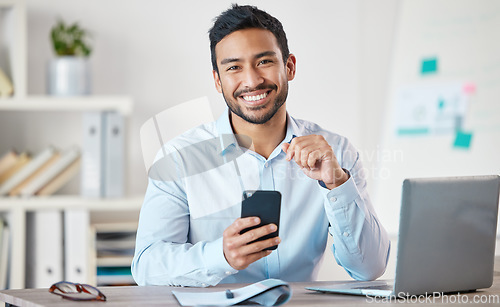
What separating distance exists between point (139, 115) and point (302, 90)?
0.81 meters

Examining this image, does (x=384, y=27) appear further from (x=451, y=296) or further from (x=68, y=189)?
(x=451, y=296)

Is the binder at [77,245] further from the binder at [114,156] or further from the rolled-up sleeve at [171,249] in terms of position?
the rolled-up sleeve at [171,249]

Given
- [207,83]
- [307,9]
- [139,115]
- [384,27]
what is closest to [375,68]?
[384,27]

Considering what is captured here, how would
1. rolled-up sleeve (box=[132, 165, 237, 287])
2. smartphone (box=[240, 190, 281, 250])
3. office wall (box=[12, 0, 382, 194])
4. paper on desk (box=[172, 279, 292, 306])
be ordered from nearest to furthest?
paper on desk (box=[172, 279, 292, 306]) < smartphone (box=[240, 190, 281, 250]) < rolled-up sleeve (box=[132, 165, 237, 287]) < office wall (box=[12, 0, 382, 194])

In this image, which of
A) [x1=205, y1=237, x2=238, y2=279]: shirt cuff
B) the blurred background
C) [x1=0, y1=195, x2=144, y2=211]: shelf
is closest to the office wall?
the blurred background

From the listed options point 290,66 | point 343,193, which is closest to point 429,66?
point 290,66

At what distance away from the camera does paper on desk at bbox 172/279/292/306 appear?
3.98ft

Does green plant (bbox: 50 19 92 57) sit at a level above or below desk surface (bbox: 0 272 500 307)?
above

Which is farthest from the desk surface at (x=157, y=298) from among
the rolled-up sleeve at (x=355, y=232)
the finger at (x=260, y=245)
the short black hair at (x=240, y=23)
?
the short black hair at (x=240, y=23)

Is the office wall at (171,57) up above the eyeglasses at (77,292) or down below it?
above

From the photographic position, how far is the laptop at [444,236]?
Result: 121cm

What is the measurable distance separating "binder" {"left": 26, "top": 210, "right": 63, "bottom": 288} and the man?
3.65ft

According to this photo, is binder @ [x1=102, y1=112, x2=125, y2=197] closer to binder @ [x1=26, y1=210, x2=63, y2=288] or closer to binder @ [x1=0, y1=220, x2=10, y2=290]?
binder @ [x1=26, y1=210, x2=63, y2=288]

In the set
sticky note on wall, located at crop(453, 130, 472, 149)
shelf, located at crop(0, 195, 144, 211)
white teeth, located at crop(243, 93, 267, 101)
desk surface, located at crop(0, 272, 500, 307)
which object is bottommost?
shelf, located at crop(0, 195, 144, 211)
